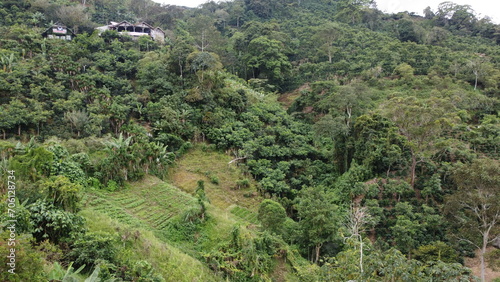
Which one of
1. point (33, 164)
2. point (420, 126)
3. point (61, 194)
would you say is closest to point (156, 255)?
point (61, 194)

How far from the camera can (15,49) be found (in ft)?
76.4

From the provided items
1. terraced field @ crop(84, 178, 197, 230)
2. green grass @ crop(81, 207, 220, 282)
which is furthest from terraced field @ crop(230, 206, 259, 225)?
green grass @ crop(81, 207, 220, 282)

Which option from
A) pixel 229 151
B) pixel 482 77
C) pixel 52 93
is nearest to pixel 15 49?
pixel 52 93

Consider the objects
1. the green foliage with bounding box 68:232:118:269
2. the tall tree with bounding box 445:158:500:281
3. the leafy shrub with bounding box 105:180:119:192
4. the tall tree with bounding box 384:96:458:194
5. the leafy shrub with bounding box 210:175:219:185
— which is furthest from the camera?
the leafy shrub with bounding box 210:175:219:185

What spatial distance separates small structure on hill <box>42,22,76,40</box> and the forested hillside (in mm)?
712

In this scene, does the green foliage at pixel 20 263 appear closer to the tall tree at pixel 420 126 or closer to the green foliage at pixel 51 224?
the green foliage at pixel 51 224

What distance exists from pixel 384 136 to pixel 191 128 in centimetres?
1325

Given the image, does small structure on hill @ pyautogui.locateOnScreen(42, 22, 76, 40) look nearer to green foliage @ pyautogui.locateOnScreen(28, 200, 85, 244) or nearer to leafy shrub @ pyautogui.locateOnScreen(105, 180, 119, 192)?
leafy shrub @ pyautogui.locateOnScreen(105, 180, 119, 192)

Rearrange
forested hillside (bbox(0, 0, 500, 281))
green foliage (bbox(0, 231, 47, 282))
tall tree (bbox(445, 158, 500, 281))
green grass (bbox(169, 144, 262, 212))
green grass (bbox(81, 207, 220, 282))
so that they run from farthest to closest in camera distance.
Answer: green grass (bbox(169, 144, 262, 212)) → tall tree (bbox(445, 158, 500, 281)) → green grass (bbox(81, 207, 220, 282)) → forested hillside (bbox(0, 0, 500, 281)) → green foliage (bbox(0, 231, 47, 282))

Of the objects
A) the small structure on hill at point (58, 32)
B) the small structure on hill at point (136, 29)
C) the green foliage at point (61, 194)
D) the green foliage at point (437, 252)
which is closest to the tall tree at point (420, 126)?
the green foliage at point (437, 252)

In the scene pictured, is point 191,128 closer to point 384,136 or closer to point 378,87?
point 384,136

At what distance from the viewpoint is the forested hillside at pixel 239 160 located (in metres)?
8.56

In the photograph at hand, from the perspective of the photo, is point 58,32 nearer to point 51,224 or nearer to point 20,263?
point 51,224

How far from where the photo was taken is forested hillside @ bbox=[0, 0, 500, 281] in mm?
8562
